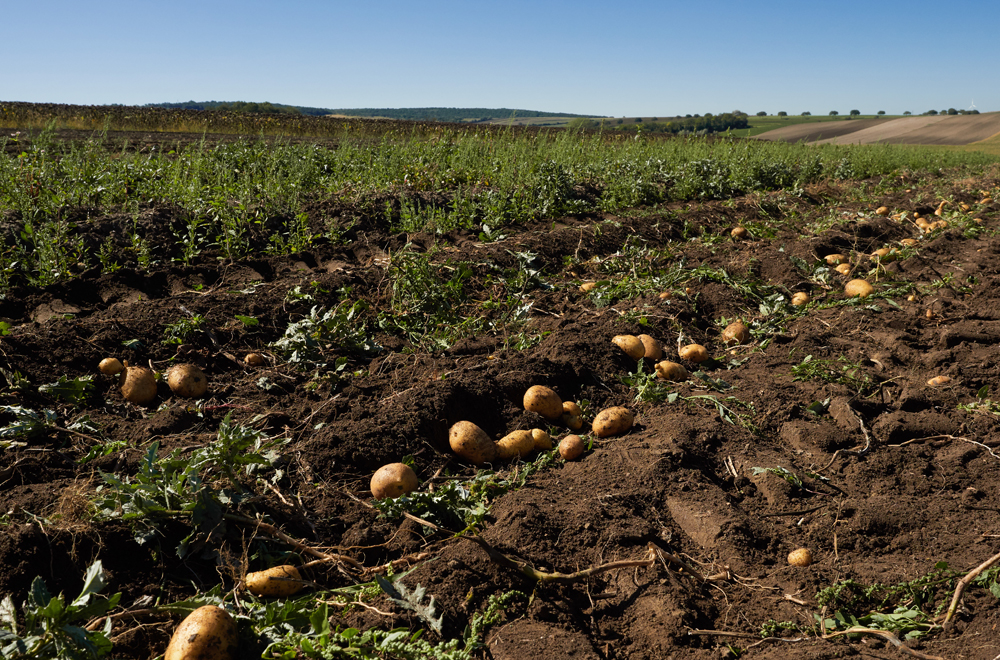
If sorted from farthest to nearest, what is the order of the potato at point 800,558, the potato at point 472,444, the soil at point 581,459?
the potato at point 472,444, the potato at point 800,558, the soil at point 581,459

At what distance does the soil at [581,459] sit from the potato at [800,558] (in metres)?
0.04

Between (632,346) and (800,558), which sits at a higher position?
(632,346)

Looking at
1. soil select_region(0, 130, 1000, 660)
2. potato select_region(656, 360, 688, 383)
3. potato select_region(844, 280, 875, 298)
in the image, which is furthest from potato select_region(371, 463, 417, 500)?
potato select_region(844, 280, 875, 298)

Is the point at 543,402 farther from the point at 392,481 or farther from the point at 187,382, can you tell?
the point at 187,382

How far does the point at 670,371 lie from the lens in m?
3.52

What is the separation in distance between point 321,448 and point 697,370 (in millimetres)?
2146

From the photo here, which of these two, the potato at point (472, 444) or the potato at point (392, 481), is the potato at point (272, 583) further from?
the potato at point (472, 444)

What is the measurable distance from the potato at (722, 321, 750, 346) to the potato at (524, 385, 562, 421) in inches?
60.8

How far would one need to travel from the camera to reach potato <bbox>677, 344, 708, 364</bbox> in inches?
149

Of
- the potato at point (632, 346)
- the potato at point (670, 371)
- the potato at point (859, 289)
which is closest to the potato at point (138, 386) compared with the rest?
the potato at point (632, 346)

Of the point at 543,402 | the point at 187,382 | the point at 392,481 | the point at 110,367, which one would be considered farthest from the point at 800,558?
the point at 110,367

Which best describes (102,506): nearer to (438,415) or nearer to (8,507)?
(8,507)

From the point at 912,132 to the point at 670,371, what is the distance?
44.7 metres

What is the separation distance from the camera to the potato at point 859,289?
4.72 meters
